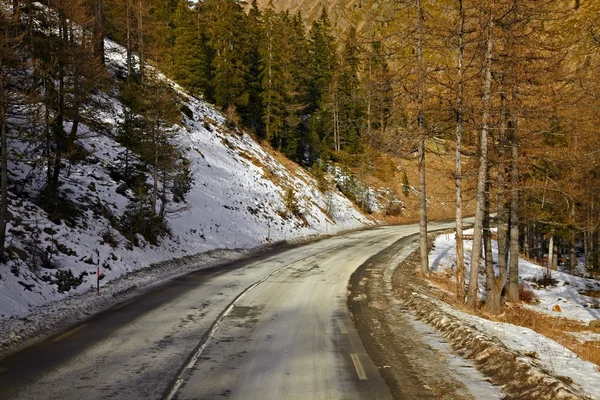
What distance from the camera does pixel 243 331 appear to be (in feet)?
29.2

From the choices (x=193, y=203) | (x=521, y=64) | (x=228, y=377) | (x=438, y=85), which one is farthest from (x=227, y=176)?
(x=228, y=377)

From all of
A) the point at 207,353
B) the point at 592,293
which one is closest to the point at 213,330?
the point at 207,353

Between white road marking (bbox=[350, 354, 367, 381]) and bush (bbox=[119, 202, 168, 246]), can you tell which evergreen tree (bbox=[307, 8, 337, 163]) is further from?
white road marking (bbox=[350, 354, 367, 381])

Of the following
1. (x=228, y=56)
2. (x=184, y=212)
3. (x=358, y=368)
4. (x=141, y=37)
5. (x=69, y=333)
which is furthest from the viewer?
(x=228, y=56)

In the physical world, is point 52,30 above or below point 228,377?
above

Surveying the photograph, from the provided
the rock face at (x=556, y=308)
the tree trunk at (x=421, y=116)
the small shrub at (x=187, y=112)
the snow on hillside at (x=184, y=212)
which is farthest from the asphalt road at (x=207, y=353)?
the small shrub at (x=187, y=112)

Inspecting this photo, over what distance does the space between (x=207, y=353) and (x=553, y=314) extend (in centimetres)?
1760

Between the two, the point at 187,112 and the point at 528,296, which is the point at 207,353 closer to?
the point at 528,296

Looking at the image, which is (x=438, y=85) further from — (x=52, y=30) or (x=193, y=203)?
(x=193, y=203)

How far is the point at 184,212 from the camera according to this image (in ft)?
80.0

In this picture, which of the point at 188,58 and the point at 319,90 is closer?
the point at 188,58

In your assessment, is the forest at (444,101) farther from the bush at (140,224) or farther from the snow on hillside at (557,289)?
the snow on hillside at (557,289)

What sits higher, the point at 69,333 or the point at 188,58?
the point at 188,58

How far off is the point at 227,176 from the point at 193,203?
24.3 feet
